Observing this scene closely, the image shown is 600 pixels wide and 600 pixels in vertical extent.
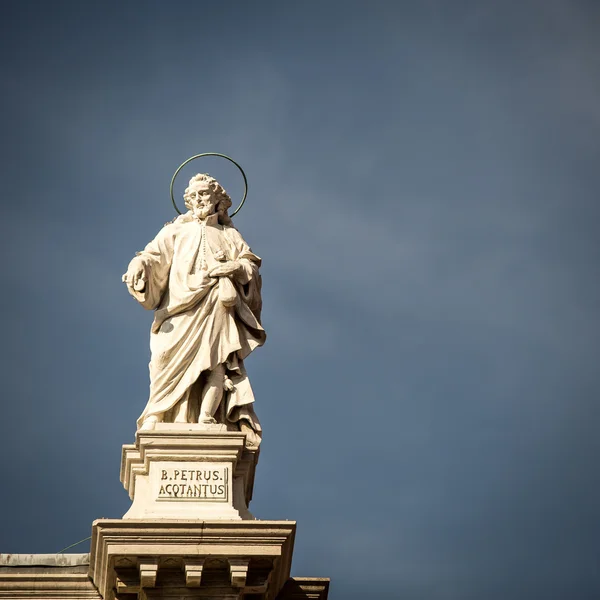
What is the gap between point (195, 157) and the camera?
82.6 ft

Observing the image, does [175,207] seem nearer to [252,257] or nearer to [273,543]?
[252,257]

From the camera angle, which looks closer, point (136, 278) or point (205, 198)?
point (136, 278)

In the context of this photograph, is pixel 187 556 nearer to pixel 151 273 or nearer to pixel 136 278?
pixel 136 278

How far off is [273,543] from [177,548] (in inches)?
52.9

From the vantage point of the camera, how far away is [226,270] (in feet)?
75.2

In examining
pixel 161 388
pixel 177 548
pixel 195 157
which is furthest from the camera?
pixel 195 157

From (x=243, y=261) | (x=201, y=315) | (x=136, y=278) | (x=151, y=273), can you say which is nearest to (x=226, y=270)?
(x=243, y=261)

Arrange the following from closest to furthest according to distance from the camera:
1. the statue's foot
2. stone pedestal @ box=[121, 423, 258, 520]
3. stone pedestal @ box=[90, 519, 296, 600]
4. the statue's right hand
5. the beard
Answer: stone pedestal @ box=[90, 519, 296, 600]
stone pedestal @ box=[121, 423, 258, 520]
the statue's foot
the statue's right hand
the beard

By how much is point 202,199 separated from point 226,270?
186cm

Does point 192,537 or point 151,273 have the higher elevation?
point 151,273

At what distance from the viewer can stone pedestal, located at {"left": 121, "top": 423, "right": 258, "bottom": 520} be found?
2047cm

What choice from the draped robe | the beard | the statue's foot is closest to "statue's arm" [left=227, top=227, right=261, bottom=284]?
the draped robe

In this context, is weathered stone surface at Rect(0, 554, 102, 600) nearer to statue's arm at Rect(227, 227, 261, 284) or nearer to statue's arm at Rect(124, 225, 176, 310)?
statue's arm at Rect(124, 225, 176, 310)

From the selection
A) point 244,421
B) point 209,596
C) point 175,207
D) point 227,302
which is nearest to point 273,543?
point 209,596
